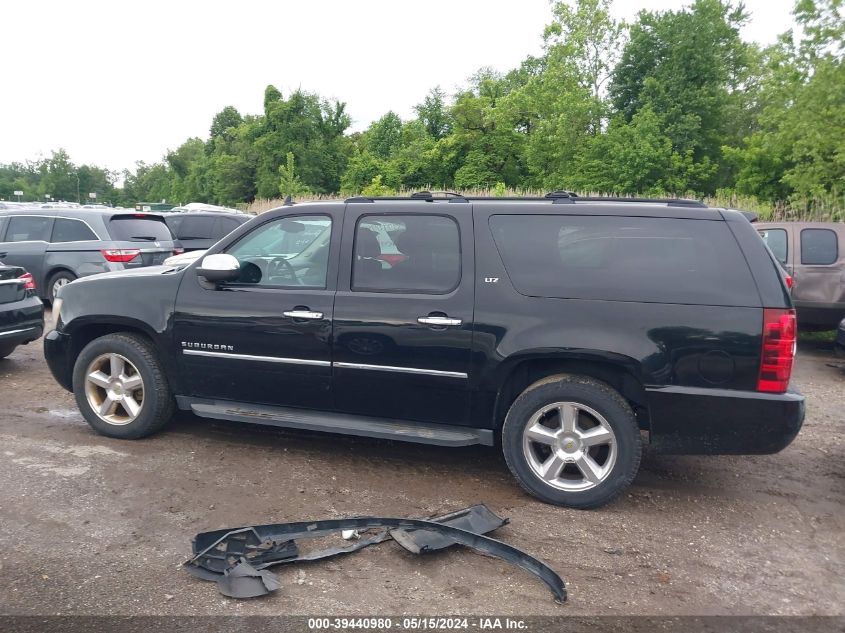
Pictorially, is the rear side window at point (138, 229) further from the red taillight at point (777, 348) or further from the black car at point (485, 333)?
the red taillight at point (777, 348)

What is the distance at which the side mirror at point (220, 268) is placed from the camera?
15.3 feet

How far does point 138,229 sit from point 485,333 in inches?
352

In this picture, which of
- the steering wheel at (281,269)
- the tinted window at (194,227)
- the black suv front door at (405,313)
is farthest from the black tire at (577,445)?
the tinted window at (194,227)

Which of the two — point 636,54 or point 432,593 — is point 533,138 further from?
point 432,593

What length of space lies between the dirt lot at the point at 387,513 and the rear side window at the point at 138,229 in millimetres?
5911

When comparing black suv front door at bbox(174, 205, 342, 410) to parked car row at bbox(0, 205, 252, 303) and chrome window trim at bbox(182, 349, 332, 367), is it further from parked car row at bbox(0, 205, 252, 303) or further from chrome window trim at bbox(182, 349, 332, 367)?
parked car row at bbox(0, 205, 252, 303)

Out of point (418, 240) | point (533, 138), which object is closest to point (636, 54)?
point (533, 138)

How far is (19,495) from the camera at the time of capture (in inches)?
163

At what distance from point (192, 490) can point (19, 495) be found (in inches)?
40.7

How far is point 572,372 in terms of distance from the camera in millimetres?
4227

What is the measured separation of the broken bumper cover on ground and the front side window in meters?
1.75

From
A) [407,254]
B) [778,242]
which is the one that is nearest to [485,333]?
[407,254]

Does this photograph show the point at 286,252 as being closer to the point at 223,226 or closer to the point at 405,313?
the point at 405,313

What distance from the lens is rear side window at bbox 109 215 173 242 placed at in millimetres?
11062
